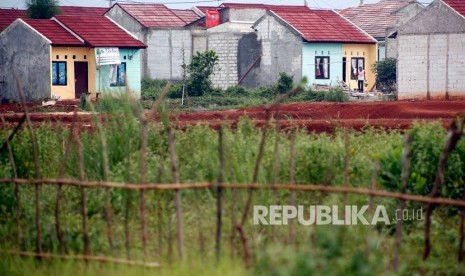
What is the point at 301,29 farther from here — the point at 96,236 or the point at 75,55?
the point at 96,236

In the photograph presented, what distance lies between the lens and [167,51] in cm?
4559

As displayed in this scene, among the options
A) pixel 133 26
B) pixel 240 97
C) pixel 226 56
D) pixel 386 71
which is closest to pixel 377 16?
pixel 386 71

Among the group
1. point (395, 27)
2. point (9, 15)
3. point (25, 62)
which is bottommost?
point (25, 62)

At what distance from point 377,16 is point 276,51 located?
37.9 ft

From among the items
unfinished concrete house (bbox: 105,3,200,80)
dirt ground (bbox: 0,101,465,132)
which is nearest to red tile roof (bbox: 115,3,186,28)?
unfinished concrete house (bbox: 105,3,200,80)

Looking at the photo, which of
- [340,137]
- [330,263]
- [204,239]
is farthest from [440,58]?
[330,263]

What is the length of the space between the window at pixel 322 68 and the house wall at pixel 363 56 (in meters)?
1.19

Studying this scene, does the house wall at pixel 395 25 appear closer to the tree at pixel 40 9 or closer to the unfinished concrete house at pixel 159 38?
the unfinished concrete house at pixel 159 38

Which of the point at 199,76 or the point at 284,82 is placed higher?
the point at 199,76

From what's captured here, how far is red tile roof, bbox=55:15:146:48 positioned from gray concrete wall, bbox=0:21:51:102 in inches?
73.6

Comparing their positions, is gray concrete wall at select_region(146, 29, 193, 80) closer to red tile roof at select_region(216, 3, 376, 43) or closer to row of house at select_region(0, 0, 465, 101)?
row of house at select_region(0, 0, 465, 101)

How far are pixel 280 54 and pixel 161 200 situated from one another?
31.5 m

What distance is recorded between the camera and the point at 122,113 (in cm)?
1155

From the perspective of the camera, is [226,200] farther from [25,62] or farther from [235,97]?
[25,62]
